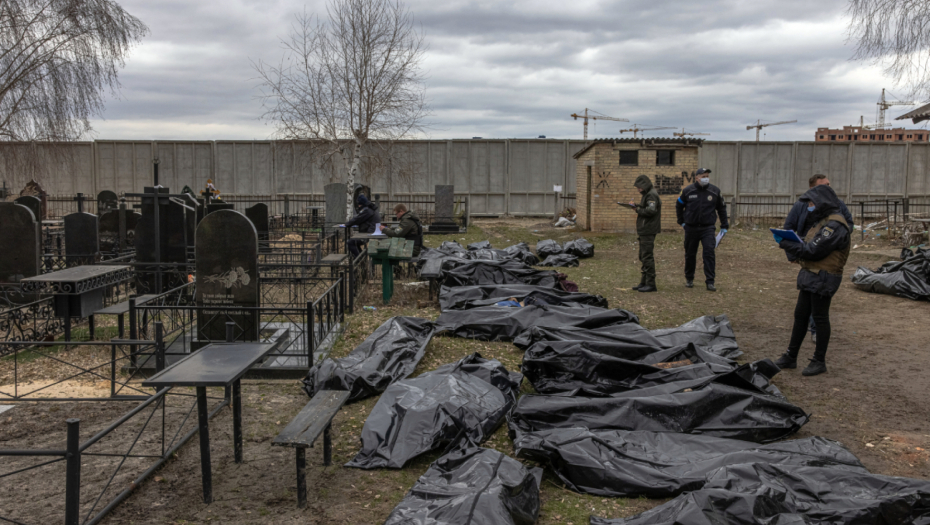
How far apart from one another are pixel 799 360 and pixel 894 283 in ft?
14.4

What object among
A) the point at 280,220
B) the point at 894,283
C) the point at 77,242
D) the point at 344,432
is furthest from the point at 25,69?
the point at 894,283

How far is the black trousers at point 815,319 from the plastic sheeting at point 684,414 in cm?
164

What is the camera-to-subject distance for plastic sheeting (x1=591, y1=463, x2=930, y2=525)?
293 cm

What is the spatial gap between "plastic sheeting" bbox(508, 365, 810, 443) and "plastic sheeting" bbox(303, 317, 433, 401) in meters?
1.53

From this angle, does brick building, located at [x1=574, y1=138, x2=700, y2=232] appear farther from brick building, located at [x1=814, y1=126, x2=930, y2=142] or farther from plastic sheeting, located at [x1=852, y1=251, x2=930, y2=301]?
brick building, located at [x1=814, y1=126, x2=930, y2=142]

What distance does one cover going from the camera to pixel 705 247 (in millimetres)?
10312

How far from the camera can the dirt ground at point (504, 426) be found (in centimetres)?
375

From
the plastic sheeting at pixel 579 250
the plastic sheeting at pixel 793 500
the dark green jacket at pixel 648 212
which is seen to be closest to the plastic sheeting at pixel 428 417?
the plastic sheeting at pixel 793 500

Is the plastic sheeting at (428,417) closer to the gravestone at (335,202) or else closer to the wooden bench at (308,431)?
the wooden bench at (308,431)

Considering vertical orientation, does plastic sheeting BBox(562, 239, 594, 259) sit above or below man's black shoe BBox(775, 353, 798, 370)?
above

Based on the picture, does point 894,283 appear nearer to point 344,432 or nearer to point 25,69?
point 344,432

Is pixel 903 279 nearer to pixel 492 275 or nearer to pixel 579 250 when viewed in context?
pixel 492 275

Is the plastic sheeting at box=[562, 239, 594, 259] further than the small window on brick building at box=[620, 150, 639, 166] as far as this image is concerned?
No

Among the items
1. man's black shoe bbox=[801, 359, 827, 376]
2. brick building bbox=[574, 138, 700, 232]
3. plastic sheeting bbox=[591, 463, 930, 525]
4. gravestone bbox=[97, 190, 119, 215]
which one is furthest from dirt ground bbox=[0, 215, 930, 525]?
gravestone bbox=[97, 190, 119, 215]
